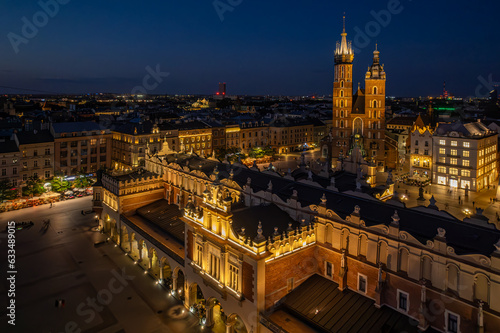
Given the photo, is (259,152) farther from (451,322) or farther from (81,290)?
(451,322)

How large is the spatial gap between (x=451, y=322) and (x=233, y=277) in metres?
15.1

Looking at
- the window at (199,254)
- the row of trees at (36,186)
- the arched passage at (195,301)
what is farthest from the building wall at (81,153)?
the window at (199,254)

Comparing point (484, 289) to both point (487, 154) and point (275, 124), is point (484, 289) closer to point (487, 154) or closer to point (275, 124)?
point (487, 154)

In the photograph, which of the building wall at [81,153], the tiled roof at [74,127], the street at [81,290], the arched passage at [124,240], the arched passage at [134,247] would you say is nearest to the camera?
the street at [81,290]

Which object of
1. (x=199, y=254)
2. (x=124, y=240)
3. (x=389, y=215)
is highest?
(x=389, y=215)

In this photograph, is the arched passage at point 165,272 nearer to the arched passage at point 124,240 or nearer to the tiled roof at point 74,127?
the arched passage at point 124,240

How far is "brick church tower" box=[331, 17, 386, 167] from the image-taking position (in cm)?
9206

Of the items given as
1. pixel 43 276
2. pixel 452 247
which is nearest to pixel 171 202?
pixel 43 276

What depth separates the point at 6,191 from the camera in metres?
61.8

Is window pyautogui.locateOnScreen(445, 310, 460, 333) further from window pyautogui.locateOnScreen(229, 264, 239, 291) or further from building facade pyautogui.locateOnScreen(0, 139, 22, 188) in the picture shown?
building facade pyautogui.locateOnScreen(0, 139, 22, 188)

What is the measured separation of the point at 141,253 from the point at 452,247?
113 feet

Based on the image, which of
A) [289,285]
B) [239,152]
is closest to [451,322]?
[289,285]

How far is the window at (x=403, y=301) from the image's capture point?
23844mm

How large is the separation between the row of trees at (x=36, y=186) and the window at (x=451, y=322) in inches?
2665
